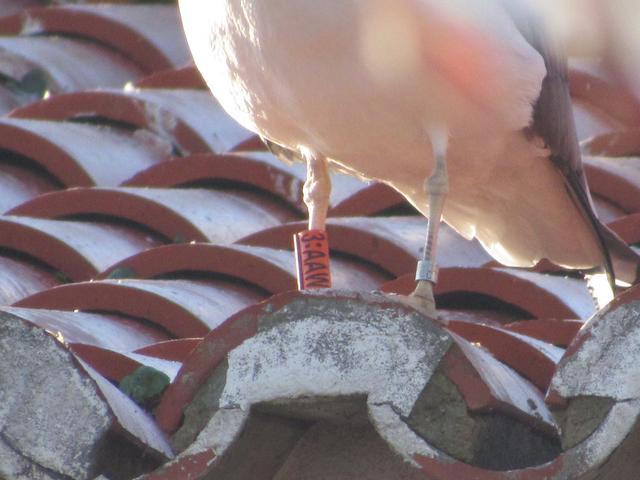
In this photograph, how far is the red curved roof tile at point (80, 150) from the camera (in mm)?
4918

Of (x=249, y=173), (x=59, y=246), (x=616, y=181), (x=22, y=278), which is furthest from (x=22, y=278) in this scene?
(x=616, y=181)

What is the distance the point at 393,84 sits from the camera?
3.31 m

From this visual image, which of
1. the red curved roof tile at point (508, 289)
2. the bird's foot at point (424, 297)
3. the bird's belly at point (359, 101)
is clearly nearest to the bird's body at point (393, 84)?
the bird's belly at point (359, 101)

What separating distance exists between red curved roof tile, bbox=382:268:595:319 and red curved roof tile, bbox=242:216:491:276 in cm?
25

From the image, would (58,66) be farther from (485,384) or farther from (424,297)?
(485,384)

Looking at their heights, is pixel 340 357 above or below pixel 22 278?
above

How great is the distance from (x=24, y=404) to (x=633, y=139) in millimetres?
2566

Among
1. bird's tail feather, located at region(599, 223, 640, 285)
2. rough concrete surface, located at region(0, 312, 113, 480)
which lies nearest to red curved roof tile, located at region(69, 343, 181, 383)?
rough concrete surface, located at region(0, 312, 113, 480)

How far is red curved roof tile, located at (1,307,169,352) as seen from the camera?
10.9ft

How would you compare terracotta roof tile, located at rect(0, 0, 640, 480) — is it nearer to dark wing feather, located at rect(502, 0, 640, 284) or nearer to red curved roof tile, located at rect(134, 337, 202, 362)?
red curved roof tile, located at rect(134, 337, 202, 362)

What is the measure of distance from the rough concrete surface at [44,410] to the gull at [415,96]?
31.6 inches

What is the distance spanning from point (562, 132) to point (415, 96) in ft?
1.69

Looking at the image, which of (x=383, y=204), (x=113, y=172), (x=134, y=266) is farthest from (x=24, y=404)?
(x=113, y=172)

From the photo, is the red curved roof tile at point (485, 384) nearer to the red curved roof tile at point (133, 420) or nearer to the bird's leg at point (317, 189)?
the red curved roof tile at point (133, 420)
